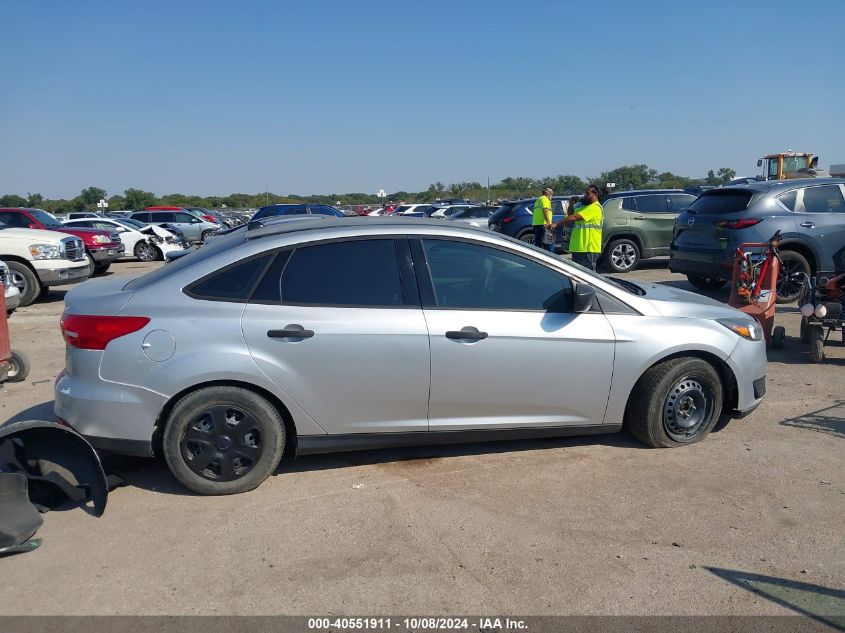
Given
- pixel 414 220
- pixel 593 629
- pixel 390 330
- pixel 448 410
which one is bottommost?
pixel 593 629

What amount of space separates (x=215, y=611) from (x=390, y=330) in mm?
1847

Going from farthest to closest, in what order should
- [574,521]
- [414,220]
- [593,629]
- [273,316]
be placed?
[414,220] < [273,316] < [574,521] < [593,629]

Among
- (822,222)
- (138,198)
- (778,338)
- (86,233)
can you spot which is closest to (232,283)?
(778,338)

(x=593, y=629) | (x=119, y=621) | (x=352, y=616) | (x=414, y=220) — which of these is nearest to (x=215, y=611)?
(x=119, y=621)

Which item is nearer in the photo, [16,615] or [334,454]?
[16,615]

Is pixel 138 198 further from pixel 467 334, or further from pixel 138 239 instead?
pixel 467 334

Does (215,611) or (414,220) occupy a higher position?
(414,220)

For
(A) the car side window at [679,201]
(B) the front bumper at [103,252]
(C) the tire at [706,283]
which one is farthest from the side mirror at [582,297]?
(B) the front bumper at [103,252]

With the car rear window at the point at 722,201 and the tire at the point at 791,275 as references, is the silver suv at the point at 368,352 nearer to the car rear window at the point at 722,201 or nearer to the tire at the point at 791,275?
the tire at the point at 791,275

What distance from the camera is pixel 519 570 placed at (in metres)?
3.45

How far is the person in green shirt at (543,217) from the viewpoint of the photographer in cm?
1455

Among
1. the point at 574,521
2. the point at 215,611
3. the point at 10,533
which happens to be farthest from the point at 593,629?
the point at 10,533

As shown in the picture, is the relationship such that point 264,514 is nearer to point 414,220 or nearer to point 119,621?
point 119,621

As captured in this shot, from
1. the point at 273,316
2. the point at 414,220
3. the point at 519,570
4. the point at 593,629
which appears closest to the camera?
the point at 593,629
